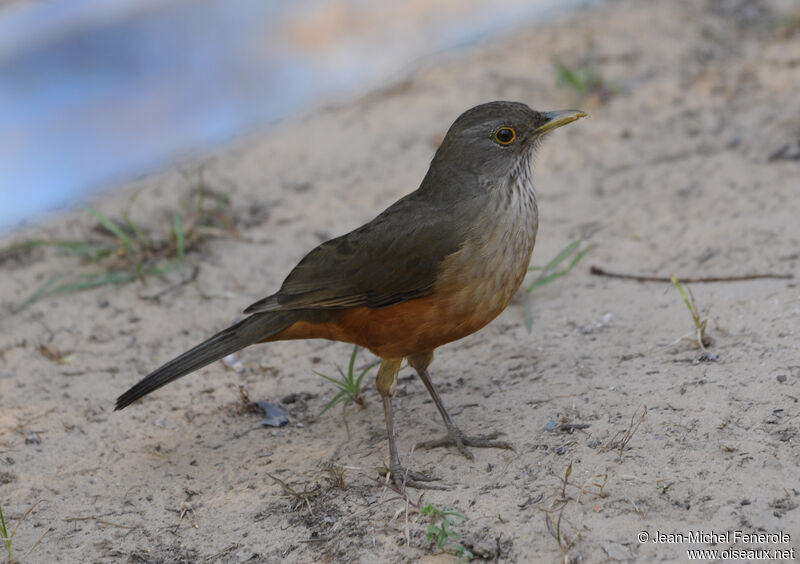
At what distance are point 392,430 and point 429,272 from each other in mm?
773

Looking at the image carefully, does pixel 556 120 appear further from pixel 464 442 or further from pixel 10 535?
pixel 10 535

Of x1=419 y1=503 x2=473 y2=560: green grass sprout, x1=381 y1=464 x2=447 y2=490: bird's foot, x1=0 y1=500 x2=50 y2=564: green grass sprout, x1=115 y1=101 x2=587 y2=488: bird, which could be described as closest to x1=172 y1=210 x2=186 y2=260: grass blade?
x1=115 y1=101 x2=587 y2=488: bird

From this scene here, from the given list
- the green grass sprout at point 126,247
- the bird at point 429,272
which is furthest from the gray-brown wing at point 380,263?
the green grass sprout at point 126,247

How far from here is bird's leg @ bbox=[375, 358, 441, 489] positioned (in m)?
4.04

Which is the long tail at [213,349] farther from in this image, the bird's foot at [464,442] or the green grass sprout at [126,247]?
the green grass sprout at [126,247]

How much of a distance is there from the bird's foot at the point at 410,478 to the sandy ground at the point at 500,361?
7 cm

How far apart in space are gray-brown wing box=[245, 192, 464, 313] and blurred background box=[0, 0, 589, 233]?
15.5ft

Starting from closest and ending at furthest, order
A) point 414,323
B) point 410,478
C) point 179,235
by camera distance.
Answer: point 410,478, point 414,323, point 179,235

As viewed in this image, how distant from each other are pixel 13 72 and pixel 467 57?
15.8 feet

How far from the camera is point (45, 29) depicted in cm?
988

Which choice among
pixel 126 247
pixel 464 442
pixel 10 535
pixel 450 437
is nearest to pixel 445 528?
pixel 464 442

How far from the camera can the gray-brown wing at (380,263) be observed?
167 inches

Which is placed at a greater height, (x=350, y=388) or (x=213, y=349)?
(x=213, y=349)

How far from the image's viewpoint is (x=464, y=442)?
4.27 meters
